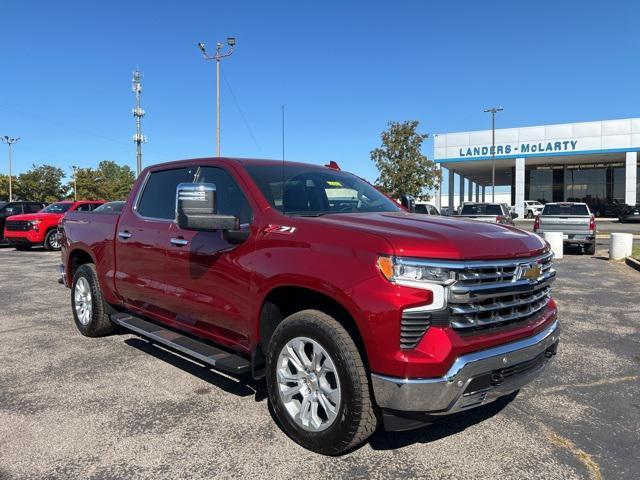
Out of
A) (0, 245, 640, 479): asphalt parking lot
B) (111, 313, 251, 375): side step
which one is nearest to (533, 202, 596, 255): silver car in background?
(0, 245, 640, 479): asphalt parking lot

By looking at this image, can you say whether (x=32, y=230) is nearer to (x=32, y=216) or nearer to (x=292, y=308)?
(x=32, y=216)

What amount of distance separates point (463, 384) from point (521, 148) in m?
45.4

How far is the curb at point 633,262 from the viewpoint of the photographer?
11964mm

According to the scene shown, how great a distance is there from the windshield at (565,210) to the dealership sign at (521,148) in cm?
2861

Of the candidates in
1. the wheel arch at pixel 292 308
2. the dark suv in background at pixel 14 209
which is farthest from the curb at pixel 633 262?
the dark suv in background at pixel 14 209

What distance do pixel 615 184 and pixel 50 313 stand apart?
56.5 m

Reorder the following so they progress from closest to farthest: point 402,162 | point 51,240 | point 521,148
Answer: point 51,240, point 402,162, point 521,148

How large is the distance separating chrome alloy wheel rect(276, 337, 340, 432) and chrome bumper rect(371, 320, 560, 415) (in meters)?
0.37

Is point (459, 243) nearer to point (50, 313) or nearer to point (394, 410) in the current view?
point (394, 410)

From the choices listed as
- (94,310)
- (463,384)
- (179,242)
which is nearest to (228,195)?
(179,242)

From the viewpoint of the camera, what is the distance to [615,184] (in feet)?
172

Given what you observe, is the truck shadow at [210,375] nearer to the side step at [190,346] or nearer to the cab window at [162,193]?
the side step at [190,346]

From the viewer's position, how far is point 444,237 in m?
2.99

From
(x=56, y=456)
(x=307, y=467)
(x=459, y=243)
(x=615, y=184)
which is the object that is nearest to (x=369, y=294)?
(x=459, y=243)
